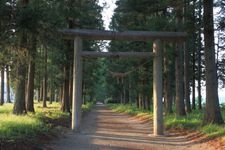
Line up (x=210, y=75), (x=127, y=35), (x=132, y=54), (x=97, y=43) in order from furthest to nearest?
(x=97, y=43)
(x=132, y=54)
(x=127, y=35)
(x=210, y=75)

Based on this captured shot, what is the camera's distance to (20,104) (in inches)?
829

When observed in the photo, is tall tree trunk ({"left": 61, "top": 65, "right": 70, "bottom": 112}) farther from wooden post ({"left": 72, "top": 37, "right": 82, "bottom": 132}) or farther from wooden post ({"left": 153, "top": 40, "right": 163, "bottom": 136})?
wooden post ({"left": 153, "top": 40, "right": 163, "bottom": 136})

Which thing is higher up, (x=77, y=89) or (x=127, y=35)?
(x=127, y=35)

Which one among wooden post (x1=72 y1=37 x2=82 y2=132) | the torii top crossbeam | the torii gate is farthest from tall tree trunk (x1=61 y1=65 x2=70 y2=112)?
the torii top crossbeam

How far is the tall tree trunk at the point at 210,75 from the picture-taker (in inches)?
737

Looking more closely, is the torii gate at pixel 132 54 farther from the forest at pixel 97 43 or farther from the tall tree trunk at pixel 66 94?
the tall tree trunk at pixel 66 94

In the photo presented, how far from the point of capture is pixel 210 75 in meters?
18.9

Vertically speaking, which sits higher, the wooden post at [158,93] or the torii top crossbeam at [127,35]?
the torii top crossbeam at [127,35]

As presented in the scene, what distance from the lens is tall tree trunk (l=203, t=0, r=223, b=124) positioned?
61.4 ft

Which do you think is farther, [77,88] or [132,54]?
[132,54]

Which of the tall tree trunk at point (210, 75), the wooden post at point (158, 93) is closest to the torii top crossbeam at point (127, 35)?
the wooden post at point (158, 93)

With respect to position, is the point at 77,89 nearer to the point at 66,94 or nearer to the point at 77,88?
the point at 77,88

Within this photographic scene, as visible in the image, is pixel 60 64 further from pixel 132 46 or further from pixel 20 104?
pixel 20 104

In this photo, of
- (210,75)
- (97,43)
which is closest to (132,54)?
(210,75)
